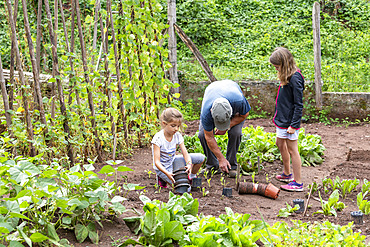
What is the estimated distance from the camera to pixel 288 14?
11219 millimetres

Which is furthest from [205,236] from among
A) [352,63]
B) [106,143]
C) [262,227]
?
[352,63]

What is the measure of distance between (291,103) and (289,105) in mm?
33

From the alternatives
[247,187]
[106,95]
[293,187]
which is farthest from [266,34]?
[247,187]

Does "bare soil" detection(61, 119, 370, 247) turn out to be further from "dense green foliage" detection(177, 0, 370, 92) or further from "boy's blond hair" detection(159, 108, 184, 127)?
"dense green foliage" detection(177, 0, 370, 92)

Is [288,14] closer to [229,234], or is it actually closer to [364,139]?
[364,139]

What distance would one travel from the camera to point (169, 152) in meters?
3.78

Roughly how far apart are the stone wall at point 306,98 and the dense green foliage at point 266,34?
0.38 metres

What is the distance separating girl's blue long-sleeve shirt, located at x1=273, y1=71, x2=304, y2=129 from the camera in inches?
156

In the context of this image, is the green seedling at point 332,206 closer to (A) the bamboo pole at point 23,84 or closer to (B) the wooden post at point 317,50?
(A) the bamboo pole at point 23,84

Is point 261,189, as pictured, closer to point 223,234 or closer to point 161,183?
point 161,183

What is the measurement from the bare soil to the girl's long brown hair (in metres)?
1.24

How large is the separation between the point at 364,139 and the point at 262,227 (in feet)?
14.6

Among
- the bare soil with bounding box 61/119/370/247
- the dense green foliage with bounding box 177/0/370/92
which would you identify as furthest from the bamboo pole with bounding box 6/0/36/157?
the dense green foliage with bounding box 177/0/370/92

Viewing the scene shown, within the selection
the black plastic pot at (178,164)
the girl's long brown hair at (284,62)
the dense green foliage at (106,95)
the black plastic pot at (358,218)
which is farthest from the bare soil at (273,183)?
the girl's long brown hair at (284,62)
